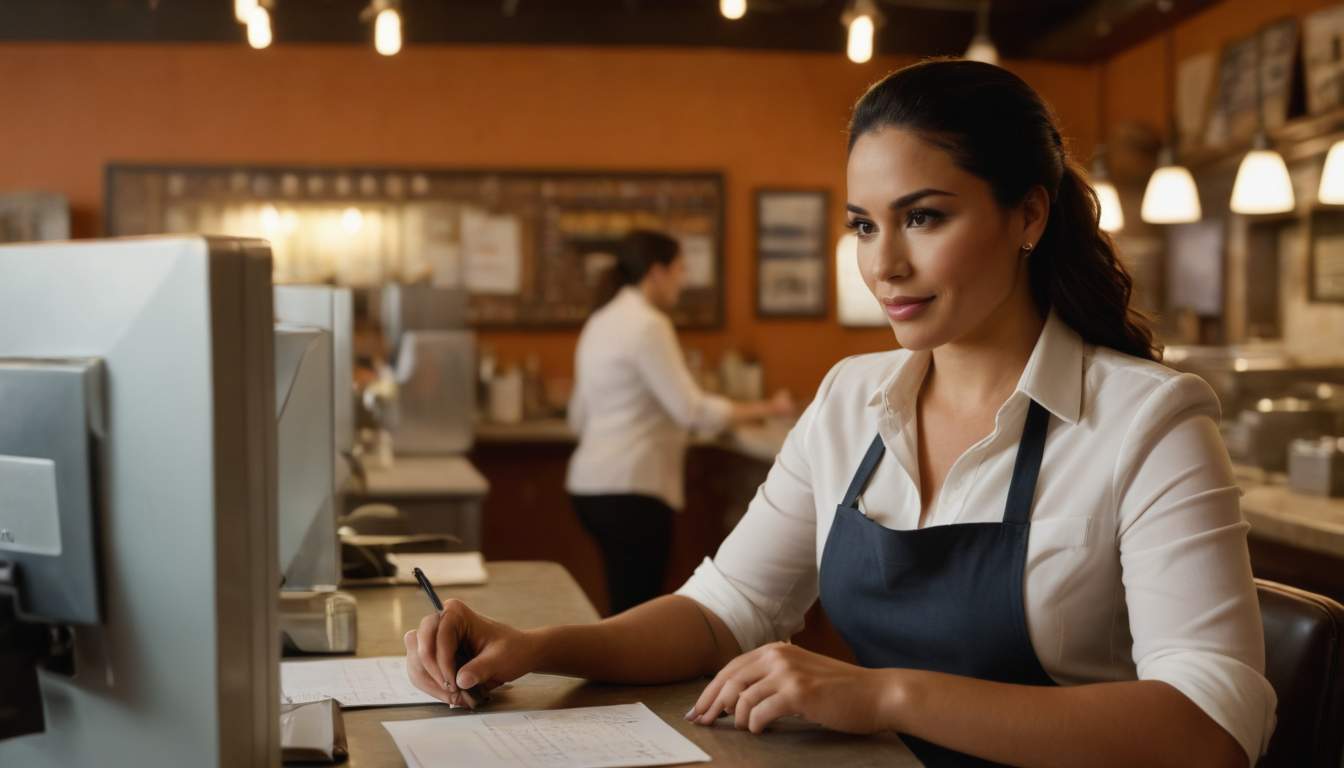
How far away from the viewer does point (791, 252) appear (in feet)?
19.3

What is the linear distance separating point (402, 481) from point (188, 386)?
2.90 m

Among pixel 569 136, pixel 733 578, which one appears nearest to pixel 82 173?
pixel 569 136

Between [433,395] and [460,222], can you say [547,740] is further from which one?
[460,222]

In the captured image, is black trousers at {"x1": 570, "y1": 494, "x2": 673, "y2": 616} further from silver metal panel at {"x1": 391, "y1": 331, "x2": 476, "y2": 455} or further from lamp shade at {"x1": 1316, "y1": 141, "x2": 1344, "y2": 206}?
lamp shade at {"x1": 1316, "y1": 141, "x2": 1344, "y2": 206}

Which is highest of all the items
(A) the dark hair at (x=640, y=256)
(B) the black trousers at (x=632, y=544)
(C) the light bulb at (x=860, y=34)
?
(C) the light bulb at (x=860, y=34)

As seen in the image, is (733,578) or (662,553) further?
(662,553)

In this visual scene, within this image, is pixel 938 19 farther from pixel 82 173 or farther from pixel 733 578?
pixel 733 578

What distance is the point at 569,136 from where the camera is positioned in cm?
567

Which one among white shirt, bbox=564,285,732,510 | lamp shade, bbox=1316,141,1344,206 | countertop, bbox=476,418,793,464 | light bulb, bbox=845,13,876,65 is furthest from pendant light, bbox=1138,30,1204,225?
white shirt, bbox=564,285,732,510

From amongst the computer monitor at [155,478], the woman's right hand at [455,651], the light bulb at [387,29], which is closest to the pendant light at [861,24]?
the light bulb at [387,29]

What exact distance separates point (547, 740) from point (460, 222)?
15.4 ft

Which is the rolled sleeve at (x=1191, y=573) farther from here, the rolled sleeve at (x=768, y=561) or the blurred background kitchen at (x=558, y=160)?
the blurred background kitchen at (x=558, y=160)

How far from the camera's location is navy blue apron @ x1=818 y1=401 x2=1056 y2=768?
1252mm

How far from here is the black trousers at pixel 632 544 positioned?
13.4ft
